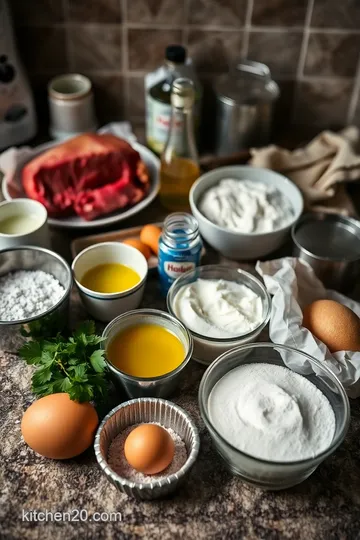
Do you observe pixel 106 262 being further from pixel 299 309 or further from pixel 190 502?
pixel 190 502

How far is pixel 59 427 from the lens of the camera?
2.83 ft

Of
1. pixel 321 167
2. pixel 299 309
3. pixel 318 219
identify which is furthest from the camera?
pixel 321 167

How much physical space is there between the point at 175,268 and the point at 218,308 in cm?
12

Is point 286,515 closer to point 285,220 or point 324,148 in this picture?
point 285,220

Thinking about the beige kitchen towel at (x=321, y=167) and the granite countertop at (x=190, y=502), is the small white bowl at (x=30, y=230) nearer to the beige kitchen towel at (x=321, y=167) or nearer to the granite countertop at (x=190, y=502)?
the granite countertop at (x=190, y=502)

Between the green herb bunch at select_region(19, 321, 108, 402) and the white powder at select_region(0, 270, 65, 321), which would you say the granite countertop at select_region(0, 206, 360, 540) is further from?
the white powder at select_region(0, 270, 65, 321)

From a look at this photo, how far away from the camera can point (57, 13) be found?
1380 mm

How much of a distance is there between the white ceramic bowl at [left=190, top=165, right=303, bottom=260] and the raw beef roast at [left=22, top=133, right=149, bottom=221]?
14 centimetres

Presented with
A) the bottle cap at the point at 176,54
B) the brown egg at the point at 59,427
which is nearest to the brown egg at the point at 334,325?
the brown egg at the point at 59,427

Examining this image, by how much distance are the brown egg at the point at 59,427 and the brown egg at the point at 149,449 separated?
0.22 feet

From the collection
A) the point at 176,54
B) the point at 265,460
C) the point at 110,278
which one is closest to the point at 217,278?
the point at 110,278

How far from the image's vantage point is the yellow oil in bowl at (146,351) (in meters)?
0.97

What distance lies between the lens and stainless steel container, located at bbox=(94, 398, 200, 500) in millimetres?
830

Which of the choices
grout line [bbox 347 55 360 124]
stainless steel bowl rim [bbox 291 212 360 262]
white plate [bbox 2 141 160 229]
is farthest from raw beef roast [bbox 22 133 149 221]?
grout line [bbox 347 55 360 124]
